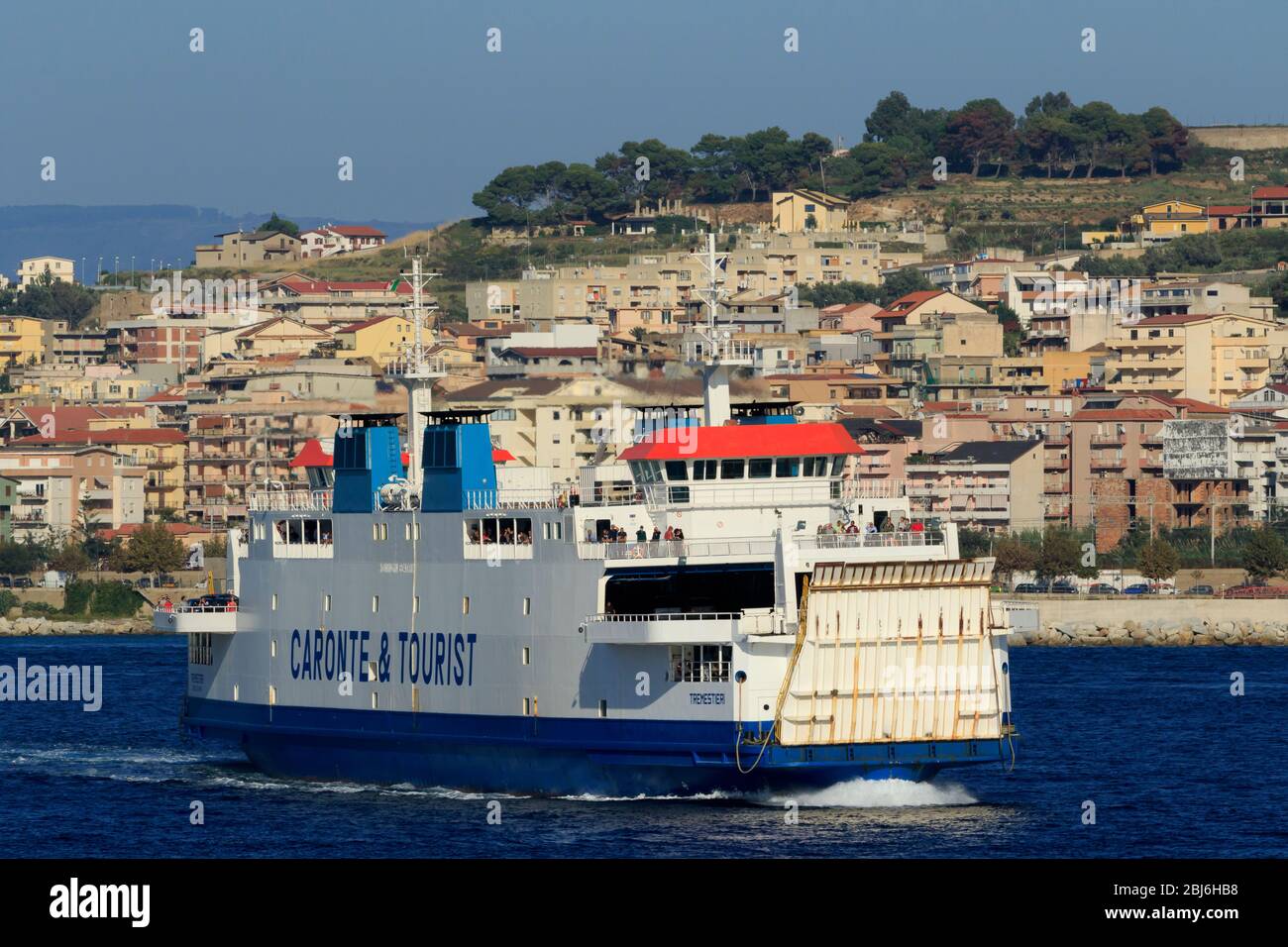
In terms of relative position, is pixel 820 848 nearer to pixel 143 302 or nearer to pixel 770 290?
pixel 770 290

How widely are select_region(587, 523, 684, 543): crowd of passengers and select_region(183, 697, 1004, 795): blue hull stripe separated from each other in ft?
8.75

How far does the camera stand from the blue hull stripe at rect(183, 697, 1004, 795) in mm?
37188

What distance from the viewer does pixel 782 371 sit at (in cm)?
13500

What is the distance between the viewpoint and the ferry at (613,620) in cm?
3716

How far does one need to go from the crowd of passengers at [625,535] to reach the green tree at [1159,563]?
6593 centimetres

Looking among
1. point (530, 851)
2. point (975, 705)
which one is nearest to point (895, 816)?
point (975, 705)

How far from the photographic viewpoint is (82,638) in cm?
Result: 10394

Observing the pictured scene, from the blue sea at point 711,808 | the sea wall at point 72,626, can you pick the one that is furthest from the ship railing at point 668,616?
the sea wall at point 72,626

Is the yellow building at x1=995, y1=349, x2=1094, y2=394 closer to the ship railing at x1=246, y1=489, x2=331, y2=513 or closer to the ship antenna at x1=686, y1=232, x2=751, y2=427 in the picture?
the ship railing at x1=246, y1=489, x2=331, y2=513

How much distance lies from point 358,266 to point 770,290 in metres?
34.0
